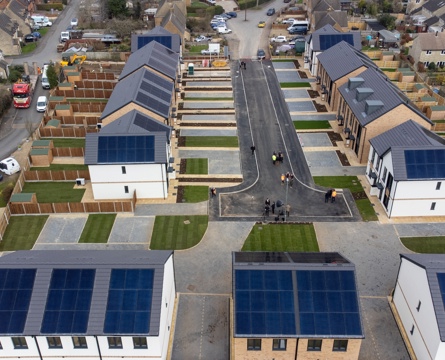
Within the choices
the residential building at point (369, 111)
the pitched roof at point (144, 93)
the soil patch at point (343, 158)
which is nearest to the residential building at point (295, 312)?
the soil patch at point (343, 158)

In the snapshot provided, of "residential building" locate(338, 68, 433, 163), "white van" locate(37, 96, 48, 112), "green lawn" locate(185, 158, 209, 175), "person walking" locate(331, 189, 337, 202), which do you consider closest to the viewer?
"person walking" locate(331, 189, 337, 202)

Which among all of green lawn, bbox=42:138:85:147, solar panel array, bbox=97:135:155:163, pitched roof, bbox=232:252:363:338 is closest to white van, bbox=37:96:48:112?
green lawn, bbox=42:138:85:147

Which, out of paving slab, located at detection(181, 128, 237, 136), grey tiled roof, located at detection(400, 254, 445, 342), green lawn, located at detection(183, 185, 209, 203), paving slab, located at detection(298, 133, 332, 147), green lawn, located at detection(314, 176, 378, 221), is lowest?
green lawn, located at detection(183, 185, 209, 203)

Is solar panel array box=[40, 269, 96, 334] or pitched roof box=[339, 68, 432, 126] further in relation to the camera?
pitched roof box=[339, 68, 432, 126]

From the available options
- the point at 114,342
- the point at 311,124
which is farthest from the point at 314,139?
the point at 114,342

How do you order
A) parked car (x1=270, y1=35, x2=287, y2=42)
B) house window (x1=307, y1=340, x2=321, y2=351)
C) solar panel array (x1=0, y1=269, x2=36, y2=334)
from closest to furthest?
solar panel array (x1=0, y1=269, x2=36, y2=334), house window (x1=307, y1=340, x2=321, y2=351), parked car (x1=270, y1=35, x2=287, y2=42)

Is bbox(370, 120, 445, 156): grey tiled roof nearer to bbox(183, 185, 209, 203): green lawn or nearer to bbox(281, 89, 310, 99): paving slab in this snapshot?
bbox(183, 185, 209, 203): green lawn

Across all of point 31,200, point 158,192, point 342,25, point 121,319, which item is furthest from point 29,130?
point 342,25
